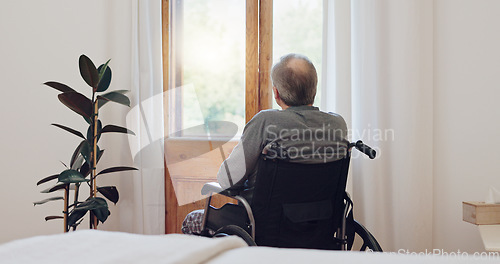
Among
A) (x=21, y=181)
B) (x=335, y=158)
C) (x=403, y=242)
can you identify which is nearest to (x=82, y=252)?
(x=335, y=158)

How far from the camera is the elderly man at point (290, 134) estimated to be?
6.32 ft

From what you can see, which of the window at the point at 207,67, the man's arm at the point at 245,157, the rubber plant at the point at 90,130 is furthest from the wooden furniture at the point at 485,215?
the rubber plant at the point at 90,130

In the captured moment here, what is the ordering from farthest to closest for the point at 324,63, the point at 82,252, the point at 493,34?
the point at 324,63 < the point at 493,34 < the point at 82,252

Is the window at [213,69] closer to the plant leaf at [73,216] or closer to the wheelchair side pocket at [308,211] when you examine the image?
the plant leaf at [73,216]

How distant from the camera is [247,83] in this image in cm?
305

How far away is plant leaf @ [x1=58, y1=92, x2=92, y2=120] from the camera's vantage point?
245 centimetres

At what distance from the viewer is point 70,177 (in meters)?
2.44

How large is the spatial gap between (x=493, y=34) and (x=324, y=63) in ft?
2.77

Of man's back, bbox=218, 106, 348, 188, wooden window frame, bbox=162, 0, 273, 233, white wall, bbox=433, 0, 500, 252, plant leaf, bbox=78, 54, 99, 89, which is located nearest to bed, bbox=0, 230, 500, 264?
man's back, bbox=218, 106, 348, 188

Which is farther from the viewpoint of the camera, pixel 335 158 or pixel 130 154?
pixel 130 154

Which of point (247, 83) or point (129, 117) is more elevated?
point (247, 83)

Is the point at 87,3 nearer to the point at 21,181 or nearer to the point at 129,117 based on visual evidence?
the point at 129,117

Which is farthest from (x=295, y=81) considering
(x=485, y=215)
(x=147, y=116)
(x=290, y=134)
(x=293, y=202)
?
(x=147, y=116)

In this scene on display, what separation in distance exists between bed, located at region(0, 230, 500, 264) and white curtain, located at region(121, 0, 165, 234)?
6.99 feet
